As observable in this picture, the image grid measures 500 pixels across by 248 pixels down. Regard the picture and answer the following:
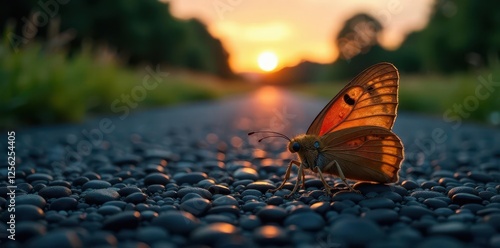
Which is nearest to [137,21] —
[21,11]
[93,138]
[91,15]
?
[91,15]

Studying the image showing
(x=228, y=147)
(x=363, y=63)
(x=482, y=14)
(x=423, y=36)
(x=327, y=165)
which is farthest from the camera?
(x=363, y=63)

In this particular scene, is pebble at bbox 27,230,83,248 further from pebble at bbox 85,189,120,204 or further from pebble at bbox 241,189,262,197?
pebble at bbox 241,189,262,197

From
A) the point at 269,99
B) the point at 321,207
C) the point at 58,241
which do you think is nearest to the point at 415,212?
the point at 321,207

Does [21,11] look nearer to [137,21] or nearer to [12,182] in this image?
[137,21]

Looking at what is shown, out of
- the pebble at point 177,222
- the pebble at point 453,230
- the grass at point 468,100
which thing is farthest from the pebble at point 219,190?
the grass at point 468,100

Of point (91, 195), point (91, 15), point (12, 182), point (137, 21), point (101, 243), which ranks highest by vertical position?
point (137, 21)

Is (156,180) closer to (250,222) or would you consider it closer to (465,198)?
(250,222)
